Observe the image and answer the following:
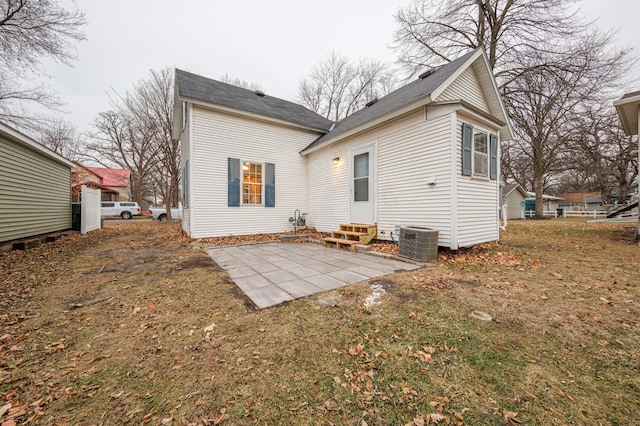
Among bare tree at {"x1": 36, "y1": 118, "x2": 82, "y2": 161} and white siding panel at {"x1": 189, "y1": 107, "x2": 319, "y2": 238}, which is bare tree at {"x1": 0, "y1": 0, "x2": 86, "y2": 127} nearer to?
white siding panel at {"x1": 189, "y1": 107, "x2": 319, "y2": 238}

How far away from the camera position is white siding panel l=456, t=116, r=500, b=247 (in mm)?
5215

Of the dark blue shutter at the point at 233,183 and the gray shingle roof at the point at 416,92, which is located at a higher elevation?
the gray shingle roof at the point at 416,92

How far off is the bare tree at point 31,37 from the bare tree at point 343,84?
15.2m

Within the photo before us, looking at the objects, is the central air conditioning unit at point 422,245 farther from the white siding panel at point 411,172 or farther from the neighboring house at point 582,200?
the neighboring house at point 582,200

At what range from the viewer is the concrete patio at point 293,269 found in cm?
327

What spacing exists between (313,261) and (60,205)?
1119 cm

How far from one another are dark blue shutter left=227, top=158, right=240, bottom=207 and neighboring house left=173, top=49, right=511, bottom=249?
0.04 meters

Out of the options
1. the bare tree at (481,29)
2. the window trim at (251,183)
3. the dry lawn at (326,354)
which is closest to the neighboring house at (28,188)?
the dry lawn at (326,354)

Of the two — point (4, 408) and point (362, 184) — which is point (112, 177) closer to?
point (362, 184)

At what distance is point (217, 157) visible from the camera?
7789mm

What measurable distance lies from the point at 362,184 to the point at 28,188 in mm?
10332

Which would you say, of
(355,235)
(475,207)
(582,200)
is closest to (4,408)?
(355,235)

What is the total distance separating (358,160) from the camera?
7375mm

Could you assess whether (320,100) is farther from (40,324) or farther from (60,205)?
(40,324)
